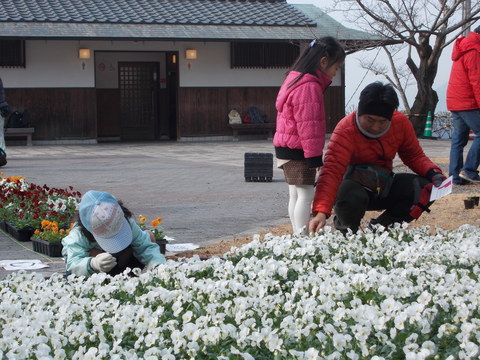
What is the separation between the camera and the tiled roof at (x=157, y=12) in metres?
24.4

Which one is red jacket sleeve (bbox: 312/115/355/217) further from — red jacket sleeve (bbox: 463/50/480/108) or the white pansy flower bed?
red jacket sleeve (bbox: 463/50/480/108)

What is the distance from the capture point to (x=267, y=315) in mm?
3875

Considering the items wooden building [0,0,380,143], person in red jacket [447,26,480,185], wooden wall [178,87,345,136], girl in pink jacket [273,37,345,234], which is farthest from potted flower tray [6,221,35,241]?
wooden wall [178,87,345,136]

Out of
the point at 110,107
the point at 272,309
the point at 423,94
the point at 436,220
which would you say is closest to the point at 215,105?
the point at 110,107

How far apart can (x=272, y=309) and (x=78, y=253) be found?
163 centimetres

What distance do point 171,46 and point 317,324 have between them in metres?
22.6

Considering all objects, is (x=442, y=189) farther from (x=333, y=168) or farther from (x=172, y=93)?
(x=172, y=93)

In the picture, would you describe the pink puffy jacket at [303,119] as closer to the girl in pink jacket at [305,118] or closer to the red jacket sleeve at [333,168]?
Result: the girl in pink jacket at [305,118]

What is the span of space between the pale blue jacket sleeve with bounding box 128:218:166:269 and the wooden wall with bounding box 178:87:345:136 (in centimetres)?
2051

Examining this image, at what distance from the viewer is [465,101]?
412 inches

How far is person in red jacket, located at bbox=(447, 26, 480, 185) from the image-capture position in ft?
33.8

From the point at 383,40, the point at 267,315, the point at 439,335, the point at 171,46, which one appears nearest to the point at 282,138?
the point at 267,315

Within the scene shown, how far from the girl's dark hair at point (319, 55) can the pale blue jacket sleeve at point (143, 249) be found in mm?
1901

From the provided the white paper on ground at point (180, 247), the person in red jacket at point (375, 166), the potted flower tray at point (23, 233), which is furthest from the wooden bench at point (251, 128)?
the person in red jacket at point (375, 166)
